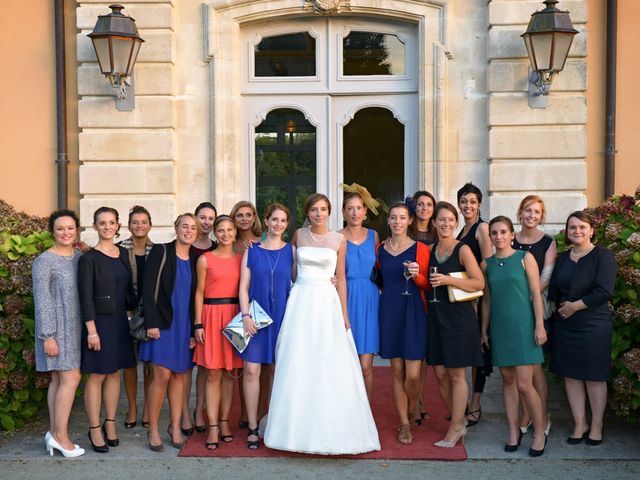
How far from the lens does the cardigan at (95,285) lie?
5355mm

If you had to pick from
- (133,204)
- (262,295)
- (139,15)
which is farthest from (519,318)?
(139,15)

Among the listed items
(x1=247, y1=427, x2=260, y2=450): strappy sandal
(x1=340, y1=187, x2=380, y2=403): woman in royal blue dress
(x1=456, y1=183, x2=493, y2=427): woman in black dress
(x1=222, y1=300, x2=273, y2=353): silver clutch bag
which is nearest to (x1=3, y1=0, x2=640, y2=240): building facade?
(x1=456, y1=183, x2=493, y2=427): woman in black dress

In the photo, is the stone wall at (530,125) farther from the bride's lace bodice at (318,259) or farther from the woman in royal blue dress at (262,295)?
the woman in royal blue dress at (262,295)

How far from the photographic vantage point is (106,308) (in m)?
5.44

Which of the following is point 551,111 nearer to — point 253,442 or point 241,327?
point 241,327

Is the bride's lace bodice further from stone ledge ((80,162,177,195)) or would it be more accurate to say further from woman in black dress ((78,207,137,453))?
stone ledge ((80,162,177,195))

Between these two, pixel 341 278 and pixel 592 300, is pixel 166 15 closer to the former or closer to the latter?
pixel 341 278

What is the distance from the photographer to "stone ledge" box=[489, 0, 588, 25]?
8.29m

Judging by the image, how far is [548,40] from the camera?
7867mm

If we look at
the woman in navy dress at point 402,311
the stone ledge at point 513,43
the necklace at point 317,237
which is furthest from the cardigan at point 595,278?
the stone ledge at point 513,43

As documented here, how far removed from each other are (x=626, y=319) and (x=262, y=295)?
2610 millimetres

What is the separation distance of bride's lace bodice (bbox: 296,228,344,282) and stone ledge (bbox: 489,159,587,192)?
10.6 ft

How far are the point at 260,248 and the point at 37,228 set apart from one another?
196cm

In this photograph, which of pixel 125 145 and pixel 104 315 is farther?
pixel 125 145
